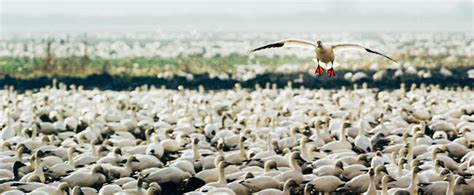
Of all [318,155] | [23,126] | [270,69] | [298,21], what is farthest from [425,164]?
[298,21]

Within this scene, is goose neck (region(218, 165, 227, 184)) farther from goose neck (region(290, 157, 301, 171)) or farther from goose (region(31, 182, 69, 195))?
goose (region(31, 182, 69, 195))

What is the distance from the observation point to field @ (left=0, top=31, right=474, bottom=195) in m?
11.4

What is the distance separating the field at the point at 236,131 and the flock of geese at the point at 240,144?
24 mm

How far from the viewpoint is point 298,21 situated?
13288 cm

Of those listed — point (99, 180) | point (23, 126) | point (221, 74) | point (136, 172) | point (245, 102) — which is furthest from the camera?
point (221, 74)

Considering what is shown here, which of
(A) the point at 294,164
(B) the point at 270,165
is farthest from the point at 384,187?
(B) the point at 270,165

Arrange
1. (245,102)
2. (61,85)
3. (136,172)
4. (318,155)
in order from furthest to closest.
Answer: (61,85)
(245,102)
(318,155)
(136,172)

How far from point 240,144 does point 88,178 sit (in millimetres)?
2772

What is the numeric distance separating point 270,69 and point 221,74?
89.6 inches

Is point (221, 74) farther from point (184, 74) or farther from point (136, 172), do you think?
point (136, 172)

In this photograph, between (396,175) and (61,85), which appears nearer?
(396,175)

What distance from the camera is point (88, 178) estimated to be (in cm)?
1155

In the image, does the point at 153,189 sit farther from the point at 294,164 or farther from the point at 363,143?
the point at 363,143

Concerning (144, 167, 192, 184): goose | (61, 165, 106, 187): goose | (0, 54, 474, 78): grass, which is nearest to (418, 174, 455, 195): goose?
(144, 167, 192, 184): goose
